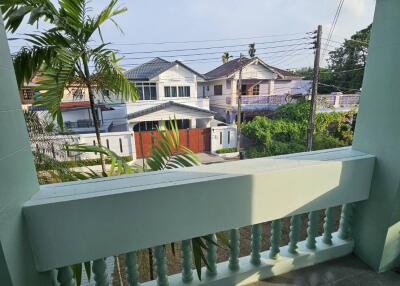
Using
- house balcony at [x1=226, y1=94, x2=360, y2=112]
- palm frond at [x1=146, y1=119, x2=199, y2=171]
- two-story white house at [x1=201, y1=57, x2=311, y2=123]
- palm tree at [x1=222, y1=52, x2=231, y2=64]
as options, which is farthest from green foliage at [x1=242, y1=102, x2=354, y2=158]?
palm tree at [x1=222, y1=52, x2=231, y2=64]

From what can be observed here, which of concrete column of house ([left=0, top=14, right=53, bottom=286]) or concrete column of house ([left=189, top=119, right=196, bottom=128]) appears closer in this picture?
concrete column of house ([left=0, top=14, right=53, bottom=286])

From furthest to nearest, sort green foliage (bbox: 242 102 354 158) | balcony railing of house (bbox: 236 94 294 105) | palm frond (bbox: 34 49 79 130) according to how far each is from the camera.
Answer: balcony railing of house (bbox: 236 94 294 105) → green foliage (bbox: 242 102 354 158) → palm frond (bbox: 34 49 79 130)

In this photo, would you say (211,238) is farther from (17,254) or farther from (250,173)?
(17,254)

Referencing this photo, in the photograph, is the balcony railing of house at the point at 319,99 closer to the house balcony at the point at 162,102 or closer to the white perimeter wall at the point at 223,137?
the house balcony at the point at 162,102

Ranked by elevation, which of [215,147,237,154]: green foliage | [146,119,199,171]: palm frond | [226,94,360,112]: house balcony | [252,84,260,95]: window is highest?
[252,84,260,95]: window

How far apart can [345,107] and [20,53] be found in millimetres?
11532

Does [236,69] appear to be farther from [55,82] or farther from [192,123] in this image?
[55,82]

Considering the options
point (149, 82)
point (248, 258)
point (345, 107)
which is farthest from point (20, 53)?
point (345, 107)

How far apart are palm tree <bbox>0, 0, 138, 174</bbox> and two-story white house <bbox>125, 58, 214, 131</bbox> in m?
8.14

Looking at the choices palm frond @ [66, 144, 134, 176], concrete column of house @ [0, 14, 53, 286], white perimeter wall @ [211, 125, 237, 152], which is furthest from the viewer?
white perimeter wall @ [211, 125, 237, 152]

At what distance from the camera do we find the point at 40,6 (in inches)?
46.7

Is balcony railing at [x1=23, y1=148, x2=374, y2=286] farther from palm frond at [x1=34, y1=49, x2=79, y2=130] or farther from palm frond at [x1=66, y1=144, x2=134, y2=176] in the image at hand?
palm frond at [x1=34, y1=49, x2=79, y2=130]

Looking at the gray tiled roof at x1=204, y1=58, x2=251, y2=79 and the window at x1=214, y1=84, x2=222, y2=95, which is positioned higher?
the gray tiled roof at x1=204, y1=58, x2=251, y2=79

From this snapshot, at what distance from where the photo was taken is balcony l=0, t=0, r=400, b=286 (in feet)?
2.18
